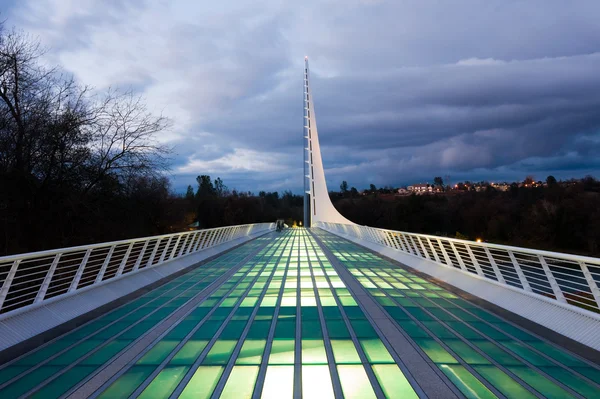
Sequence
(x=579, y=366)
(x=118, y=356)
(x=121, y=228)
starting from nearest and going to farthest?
(x=579, y=366) → (x=118, y=356) → (x=121, y=228)

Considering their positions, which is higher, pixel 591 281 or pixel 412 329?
pixel 591 281

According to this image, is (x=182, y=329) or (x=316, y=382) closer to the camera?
(x=316, y=382)

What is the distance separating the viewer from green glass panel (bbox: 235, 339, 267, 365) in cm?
441

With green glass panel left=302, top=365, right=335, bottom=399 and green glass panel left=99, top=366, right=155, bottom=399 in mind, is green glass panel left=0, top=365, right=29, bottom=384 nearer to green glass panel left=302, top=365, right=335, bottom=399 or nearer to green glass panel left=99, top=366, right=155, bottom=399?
green glass panel left=99, top=366, right=155, bottom=399

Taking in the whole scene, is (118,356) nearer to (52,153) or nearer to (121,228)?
(52,153)

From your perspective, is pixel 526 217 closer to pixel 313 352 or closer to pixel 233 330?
pixel 233 330

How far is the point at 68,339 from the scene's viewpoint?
204 inches

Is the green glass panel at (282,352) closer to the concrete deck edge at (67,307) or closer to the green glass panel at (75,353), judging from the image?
the green glass panel at (75,353)

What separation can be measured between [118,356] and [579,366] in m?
4.74

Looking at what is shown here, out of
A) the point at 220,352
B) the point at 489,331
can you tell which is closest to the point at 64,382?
the point at 220,352

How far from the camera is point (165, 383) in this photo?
384 cm

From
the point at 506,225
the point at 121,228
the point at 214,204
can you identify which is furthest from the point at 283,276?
the point at 214,204

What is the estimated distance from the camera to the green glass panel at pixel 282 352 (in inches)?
174

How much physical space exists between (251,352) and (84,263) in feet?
10.5
